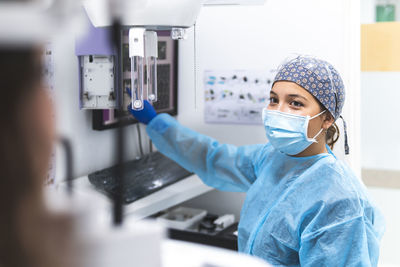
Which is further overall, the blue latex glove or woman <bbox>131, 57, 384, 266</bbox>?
the blue latex glove

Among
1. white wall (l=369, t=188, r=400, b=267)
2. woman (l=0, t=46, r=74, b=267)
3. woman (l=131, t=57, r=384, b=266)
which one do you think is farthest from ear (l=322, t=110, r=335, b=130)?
woman (l=0, t=46, r=74, b=267)

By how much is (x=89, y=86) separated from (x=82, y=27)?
1.67 metres

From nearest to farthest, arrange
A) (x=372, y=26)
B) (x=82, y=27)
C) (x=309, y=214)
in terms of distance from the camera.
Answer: (x=82, y=27), (x=309, y=214), (x=372, y=26)

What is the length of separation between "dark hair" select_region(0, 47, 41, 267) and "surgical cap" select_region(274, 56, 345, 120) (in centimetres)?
140

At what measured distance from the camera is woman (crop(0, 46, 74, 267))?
8.1 inches

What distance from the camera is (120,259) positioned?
0.81ft

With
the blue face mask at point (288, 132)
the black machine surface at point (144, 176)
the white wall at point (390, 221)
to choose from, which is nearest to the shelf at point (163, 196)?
the black machine surface at point (144, 176)

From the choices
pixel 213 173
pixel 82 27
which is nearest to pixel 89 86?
pixel 213 173

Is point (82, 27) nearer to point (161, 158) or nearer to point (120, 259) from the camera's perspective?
point (120, 259)

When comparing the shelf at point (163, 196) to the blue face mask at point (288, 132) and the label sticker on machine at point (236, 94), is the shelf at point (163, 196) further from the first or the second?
the blue face mask at point (288, 132)

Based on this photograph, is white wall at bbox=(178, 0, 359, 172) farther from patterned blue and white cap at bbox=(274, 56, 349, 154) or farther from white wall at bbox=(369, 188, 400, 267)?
patterned blue and white cap at bbox=(274, 56, 349, 154)

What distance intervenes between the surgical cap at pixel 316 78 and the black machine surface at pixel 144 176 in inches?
26.6

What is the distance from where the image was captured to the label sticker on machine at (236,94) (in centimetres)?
231

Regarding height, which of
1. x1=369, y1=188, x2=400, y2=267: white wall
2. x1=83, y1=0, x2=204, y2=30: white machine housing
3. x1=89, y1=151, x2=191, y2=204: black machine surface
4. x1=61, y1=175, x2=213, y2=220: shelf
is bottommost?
x1=369, y1=188, x2=400, y2=267: white wall
